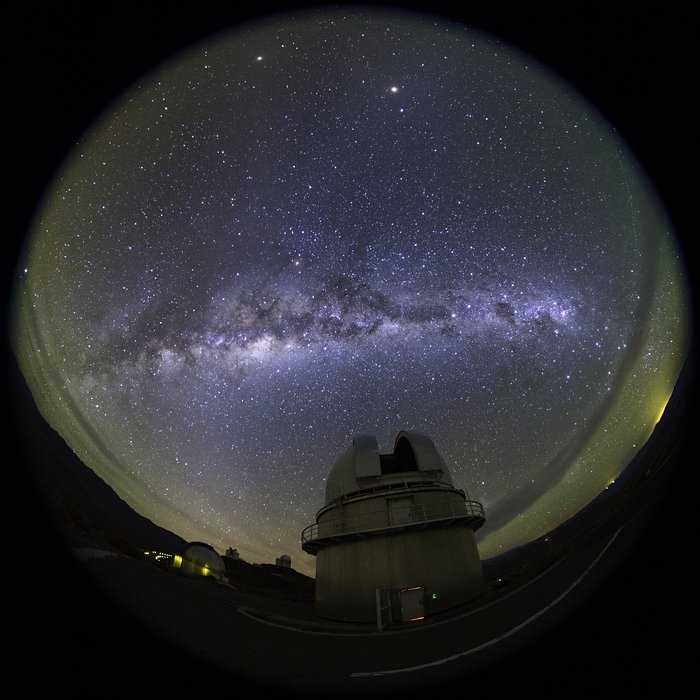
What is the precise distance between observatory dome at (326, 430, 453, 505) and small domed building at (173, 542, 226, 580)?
8.80 m

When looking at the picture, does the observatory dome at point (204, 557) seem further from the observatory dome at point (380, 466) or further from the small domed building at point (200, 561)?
the observatory dome at point (380, 466)

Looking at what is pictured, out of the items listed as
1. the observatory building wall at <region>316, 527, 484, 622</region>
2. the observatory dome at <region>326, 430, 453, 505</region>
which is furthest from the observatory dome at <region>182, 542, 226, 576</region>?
the observatory dome at <region>326, 430, 453, 505</region>

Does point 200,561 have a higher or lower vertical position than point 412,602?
higher

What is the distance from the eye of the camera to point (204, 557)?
5496mm

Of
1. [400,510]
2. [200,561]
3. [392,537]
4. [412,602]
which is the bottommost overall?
[412,602]

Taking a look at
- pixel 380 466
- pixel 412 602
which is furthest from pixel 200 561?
pixel 380 466

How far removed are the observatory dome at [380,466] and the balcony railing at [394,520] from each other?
1.01 m

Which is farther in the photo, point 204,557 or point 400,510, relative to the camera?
point 400,510

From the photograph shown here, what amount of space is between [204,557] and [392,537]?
9284 millimetres

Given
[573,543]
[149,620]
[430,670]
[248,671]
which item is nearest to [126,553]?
[149,620]

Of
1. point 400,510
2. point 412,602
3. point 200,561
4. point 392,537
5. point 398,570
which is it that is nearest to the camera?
point 200,561

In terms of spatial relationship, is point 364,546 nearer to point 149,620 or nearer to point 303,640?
point 303,640

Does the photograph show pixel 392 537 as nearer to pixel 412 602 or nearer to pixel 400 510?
pixel 400 510

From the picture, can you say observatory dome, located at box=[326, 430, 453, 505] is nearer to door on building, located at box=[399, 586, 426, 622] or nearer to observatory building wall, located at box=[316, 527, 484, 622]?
observatory building wall, located at box=[316, 527, 484, 622]
